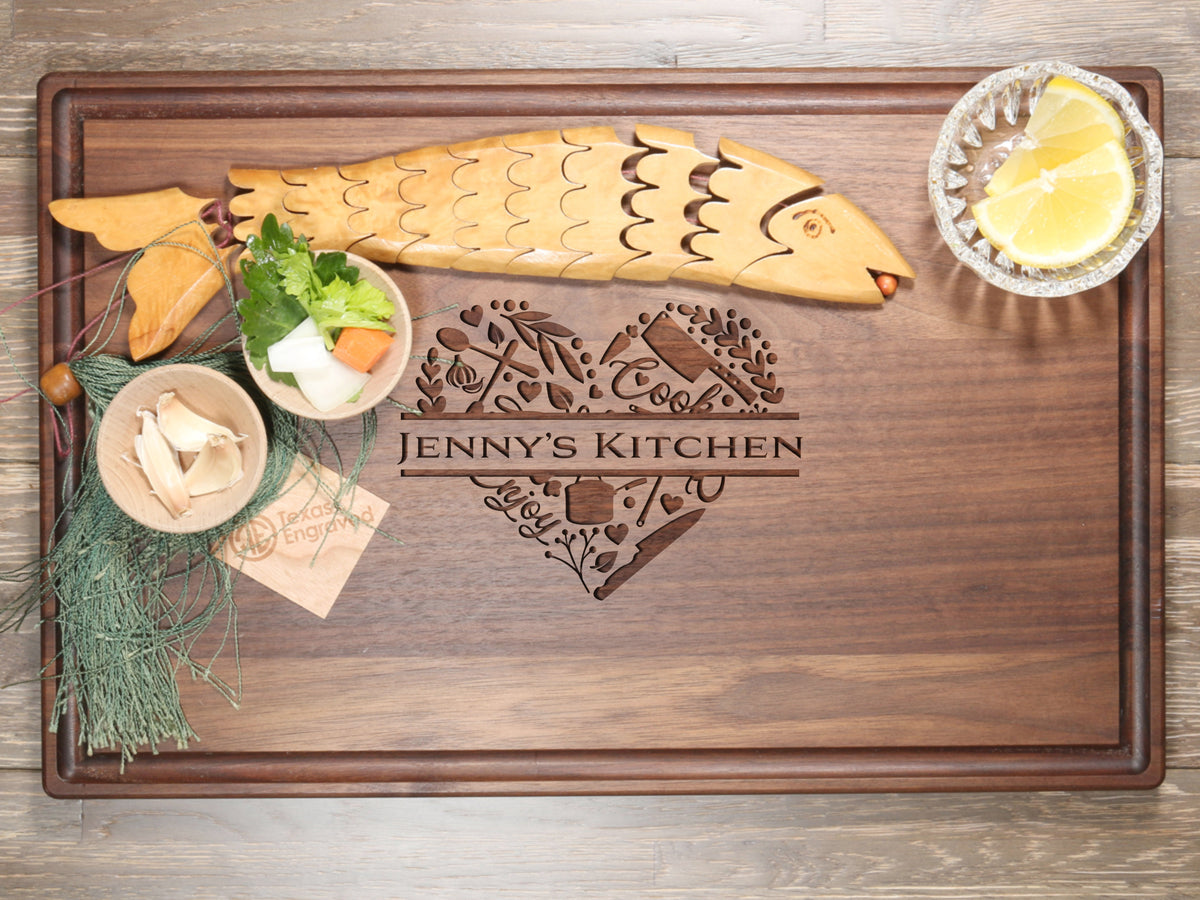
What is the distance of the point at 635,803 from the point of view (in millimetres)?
1194

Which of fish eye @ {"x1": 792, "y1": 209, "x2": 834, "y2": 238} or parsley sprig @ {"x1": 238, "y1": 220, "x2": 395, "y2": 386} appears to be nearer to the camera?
parsley sprig @ {"x1": 238, "y1": 220, "x2": 395, "y2": 386}

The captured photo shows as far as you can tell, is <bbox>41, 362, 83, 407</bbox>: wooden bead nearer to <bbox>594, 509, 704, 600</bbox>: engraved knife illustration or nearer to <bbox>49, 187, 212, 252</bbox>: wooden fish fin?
<bbox>49, 187, 212, 252</bbox>: wooden fish fin

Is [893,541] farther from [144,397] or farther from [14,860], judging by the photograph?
[14,860]

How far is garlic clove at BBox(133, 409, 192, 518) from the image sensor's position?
100cm

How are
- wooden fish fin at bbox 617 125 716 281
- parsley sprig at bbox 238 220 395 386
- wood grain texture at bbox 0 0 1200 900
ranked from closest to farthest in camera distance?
parsley sprig at bbox 238 220 395 386 → wooden fish fin at bbox 617 125 716 281 → wood grain texture at bbox 0 0 1200 900

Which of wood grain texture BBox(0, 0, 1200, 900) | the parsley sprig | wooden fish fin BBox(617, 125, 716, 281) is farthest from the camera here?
wood grain texture BBox(0, 0, 1200, 900)

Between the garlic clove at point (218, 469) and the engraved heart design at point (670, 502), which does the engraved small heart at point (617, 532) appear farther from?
the garlic clove at point (218, 469)

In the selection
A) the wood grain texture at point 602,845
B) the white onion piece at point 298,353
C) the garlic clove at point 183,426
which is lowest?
the wood grain texture at point 602,845

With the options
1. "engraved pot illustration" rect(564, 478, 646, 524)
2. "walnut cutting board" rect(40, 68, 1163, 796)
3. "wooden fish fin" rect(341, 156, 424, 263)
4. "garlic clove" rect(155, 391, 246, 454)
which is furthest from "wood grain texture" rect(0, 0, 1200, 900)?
"engraved pot illustration" rect(564, 478, 646, 524)

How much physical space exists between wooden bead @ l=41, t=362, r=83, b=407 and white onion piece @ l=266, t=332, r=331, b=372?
0.30 meters

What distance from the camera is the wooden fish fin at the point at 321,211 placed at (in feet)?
3.48

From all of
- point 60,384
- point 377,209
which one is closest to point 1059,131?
point 377,209

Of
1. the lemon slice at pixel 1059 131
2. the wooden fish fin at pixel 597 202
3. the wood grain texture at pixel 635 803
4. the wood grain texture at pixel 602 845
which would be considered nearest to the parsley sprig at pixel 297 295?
the wooden fish fin at pixel 597 202

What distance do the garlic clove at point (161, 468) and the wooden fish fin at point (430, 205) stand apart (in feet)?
1.24
